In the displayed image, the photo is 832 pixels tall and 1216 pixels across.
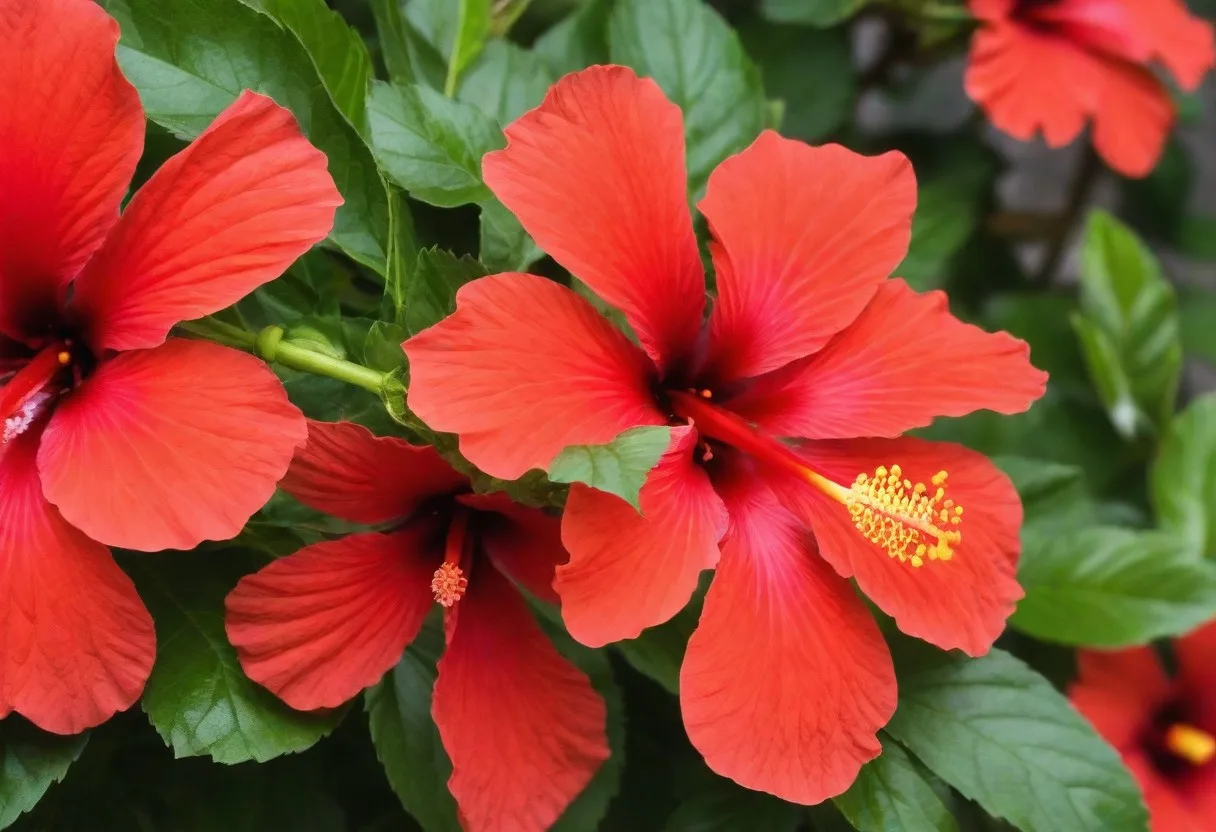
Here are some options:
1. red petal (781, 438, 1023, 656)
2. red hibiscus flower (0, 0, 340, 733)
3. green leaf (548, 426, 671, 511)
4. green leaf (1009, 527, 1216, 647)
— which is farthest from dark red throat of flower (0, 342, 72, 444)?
green leaf (1009, 527, 1216, 647)

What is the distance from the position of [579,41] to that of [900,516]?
15.0 inches

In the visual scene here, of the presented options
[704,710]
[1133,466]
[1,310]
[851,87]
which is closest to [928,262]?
[851,87]

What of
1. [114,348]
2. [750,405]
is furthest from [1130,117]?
[114,348]

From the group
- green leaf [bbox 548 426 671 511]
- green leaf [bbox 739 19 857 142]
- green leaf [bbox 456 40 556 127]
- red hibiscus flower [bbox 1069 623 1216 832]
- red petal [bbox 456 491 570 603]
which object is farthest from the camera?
green leaf [bbox 739 19 857 142]

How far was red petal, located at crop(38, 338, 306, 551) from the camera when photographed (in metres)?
0.37

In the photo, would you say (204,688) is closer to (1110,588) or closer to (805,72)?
(1110,588)

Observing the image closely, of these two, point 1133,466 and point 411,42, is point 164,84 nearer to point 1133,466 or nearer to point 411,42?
point 411,42

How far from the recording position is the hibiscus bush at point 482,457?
1.27ft

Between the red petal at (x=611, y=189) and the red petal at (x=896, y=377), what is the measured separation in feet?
0.22

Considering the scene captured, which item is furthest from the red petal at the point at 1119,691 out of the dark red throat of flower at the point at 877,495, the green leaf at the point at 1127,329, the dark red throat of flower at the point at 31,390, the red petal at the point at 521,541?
the dark red throat of flower at the point at 31,390

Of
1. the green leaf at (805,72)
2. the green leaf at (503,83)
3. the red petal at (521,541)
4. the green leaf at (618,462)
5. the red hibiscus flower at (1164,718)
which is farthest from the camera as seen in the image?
the green leaf at (805,72)

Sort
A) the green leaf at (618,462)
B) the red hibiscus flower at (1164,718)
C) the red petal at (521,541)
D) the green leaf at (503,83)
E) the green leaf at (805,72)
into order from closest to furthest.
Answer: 1. the green leaf at (618,462)
2. the red petal at (521,541)
3. the green leaf at (503,83)
4. the red hibiscus flower at (1164,718)
5. the green leaf at (805,72)

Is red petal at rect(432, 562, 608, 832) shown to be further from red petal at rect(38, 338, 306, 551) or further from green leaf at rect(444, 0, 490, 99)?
green leaf at rect(444, 0, 490, 99)

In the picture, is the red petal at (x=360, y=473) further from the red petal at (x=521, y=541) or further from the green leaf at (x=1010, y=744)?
the green leaf at (x=1010, y=744)
